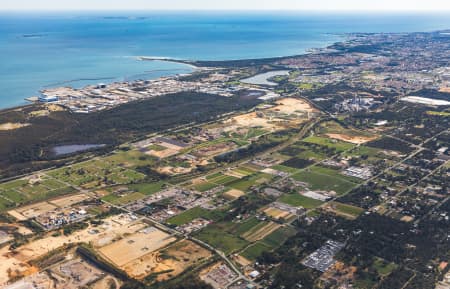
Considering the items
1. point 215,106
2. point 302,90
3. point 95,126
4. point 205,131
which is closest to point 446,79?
point 302,90

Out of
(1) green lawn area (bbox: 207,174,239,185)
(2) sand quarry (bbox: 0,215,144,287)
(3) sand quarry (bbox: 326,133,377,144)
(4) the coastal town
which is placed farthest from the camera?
(3) sand quarry (bbox: 326,133,377,144)

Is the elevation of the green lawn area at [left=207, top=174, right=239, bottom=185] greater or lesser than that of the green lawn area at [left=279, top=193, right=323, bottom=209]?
lesser

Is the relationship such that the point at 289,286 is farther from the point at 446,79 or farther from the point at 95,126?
the point at 446,79

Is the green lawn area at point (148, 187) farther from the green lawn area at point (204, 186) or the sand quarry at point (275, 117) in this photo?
the sand quarry at point (275, 117)

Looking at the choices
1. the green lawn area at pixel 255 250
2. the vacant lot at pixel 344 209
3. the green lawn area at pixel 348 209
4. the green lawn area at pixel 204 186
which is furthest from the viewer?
the green lawn area at pixel 204 186

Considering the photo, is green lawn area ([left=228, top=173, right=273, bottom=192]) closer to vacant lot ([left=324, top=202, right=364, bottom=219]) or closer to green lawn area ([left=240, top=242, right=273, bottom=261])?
vacant lot ([left=324, top=202, right=364, bottom=219])

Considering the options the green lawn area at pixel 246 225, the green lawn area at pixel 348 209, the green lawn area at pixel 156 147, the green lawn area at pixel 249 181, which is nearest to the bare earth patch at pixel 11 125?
the green lawn area at pixel 156 147

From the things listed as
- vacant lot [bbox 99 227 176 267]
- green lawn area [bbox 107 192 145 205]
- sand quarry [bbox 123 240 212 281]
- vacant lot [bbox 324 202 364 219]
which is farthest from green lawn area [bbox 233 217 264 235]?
green lawn area [bbox 107 192 145 205]
